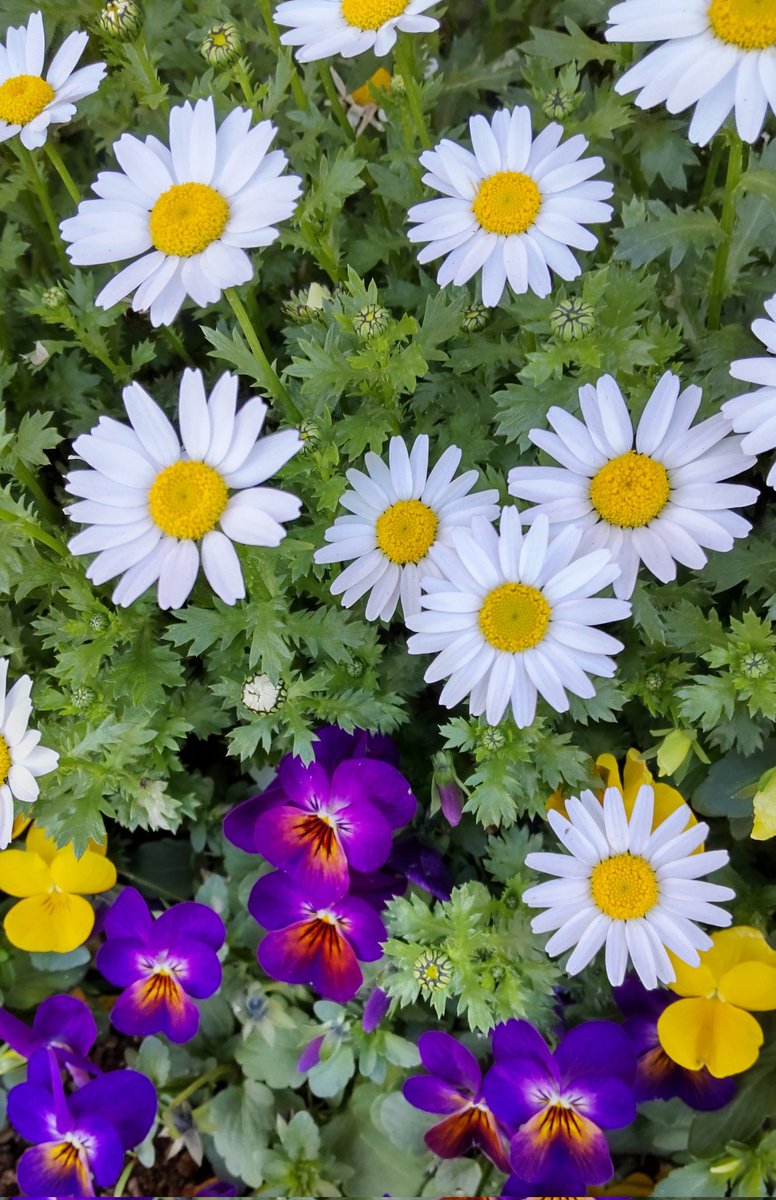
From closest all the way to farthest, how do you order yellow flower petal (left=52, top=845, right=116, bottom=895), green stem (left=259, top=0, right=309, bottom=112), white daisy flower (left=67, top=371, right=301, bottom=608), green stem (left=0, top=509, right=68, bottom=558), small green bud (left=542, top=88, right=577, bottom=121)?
1. white daisy flower (left=67, top=371, right=301, bottom=608)
2. green stem (left=0, top=509, right=68, bottom=558)
3. small green bud (left=542, top=88, right=577, bottom=121)
4. green stem (left=259, top=0, right=309, bottom=112)
5. yellow flower petal (left=52, top=845, right=116, bottom=895)

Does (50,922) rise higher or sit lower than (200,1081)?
higher

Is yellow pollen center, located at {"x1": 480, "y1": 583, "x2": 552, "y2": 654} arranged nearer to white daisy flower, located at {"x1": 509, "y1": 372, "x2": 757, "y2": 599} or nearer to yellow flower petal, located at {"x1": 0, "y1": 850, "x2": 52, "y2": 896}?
white daisy flower, located at {"x1": 509, "y1": 372, "x2": 757, "y2": 599}

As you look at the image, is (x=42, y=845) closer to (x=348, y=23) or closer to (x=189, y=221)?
(x=189, y=221)

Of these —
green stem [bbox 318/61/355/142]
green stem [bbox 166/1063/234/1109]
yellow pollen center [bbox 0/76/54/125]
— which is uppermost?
green stem [bbox 318/61/355/142]

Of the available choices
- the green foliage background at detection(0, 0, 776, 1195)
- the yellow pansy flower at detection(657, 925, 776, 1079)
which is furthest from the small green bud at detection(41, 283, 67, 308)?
the yellow pansy flower at detection(657, 925, 776, 1079)

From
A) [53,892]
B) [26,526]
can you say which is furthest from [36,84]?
[53,892]

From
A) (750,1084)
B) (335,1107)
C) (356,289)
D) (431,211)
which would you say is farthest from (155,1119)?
(431,211)
